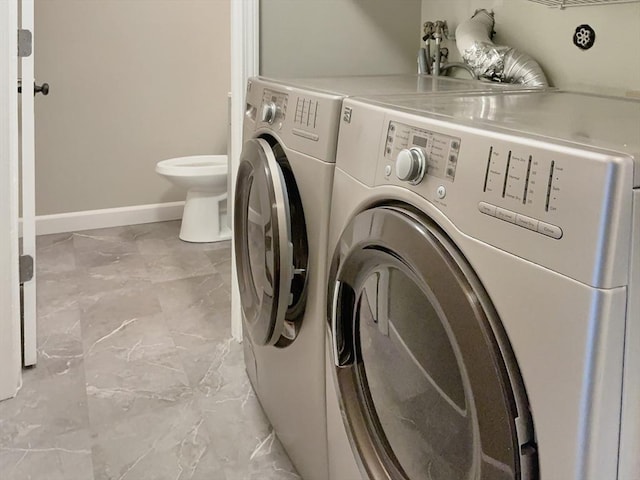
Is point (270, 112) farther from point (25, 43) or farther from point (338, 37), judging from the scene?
point (25, 43)

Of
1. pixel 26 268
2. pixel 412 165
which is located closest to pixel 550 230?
pixel 412 165

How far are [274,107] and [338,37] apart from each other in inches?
27.0

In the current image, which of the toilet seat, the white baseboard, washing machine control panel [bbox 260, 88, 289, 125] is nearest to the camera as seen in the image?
washing machine control panel [bbox 260, 88, 289, 125]

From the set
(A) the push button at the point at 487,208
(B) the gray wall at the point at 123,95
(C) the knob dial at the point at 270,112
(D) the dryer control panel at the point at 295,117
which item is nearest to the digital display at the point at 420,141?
(A) the push button at the point at 487,208

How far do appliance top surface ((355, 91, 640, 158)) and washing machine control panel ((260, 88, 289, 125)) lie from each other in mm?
293

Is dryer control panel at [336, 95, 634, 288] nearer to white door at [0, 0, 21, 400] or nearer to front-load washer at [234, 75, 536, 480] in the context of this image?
front-load washer at [234, 75, 536, 480]

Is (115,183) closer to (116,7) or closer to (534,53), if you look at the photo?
(116,7)

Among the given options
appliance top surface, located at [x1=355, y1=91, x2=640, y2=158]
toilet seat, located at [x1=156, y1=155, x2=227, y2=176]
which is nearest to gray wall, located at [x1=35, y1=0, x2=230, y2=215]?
toilet seat, located at [x1=156, y1=155, x2=227, y2=176]

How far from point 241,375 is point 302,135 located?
1006 mm

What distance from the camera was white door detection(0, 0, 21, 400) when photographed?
170 centimetres

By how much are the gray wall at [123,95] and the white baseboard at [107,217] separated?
0.04 m

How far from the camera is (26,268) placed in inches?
76.0

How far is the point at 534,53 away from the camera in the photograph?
5.34 ft

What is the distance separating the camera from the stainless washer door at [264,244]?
130cm
